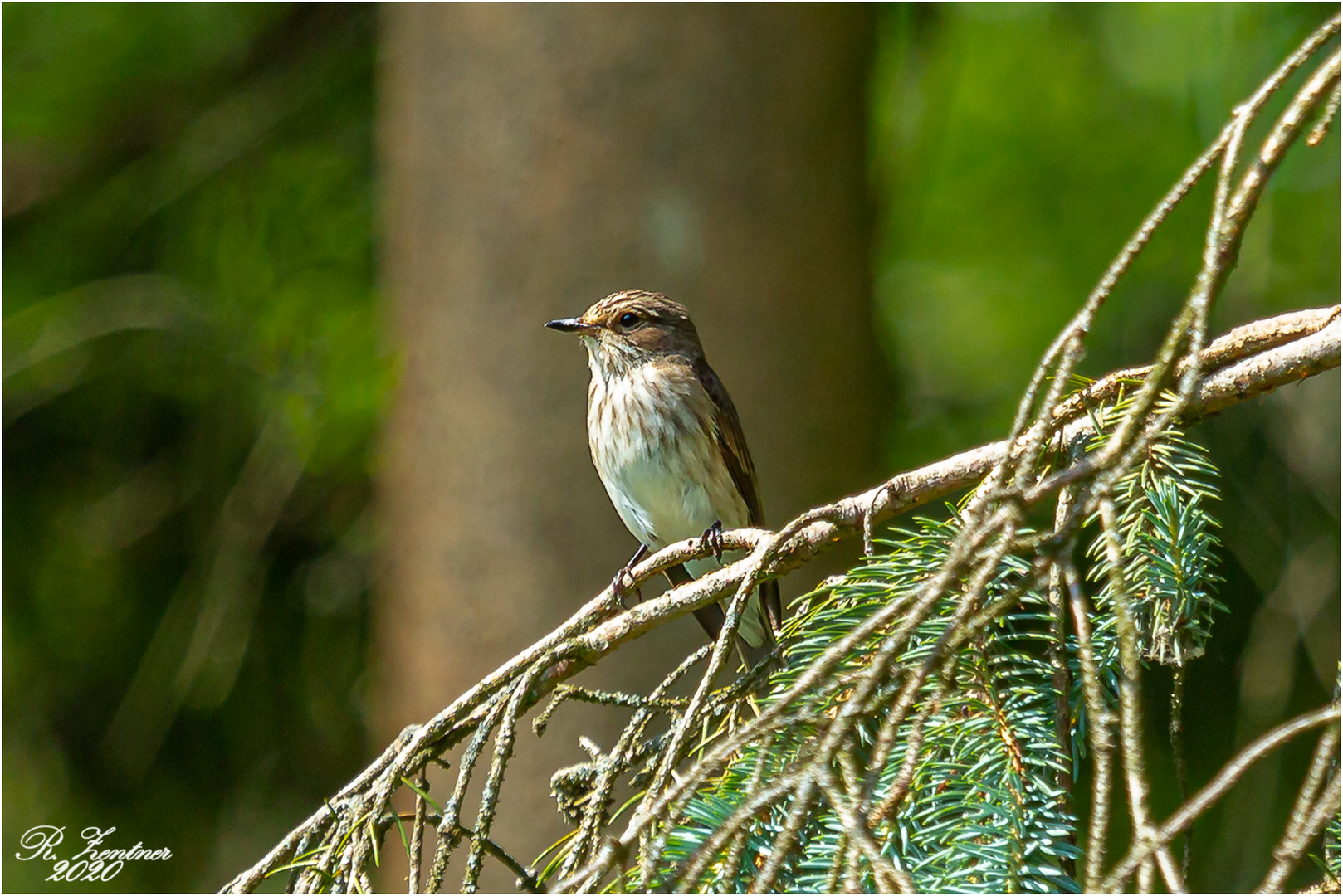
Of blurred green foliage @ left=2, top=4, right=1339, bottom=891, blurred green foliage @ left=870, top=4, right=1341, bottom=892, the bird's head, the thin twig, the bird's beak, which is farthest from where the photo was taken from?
blurred green foliage @ left=2, top=4, right=1339, bottom=891

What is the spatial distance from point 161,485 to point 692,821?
576 cm

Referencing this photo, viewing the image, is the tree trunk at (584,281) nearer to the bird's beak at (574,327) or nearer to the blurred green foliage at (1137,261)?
the bird's beak at (574,327)

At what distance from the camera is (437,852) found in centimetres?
188

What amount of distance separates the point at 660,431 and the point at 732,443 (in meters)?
0.32

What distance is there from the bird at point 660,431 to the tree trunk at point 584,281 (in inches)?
26.1

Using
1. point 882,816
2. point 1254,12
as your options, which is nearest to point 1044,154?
point 1254,12

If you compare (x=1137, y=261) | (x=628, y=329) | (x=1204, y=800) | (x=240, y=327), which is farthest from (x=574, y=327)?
(x=1204, y=800)

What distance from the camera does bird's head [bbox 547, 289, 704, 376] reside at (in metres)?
4.55

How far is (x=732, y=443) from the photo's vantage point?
15.0 feet

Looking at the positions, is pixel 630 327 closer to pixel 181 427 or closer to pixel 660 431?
pixel 660 431

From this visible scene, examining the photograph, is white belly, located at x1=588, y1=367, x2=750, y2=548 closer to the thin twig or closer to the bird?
the bird

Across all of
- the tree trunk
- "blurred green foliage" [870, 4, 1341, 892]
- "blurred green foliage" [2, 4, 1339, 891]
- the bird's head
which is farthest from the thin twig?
"blurred green foliage" [2, 4, 1339, 891]

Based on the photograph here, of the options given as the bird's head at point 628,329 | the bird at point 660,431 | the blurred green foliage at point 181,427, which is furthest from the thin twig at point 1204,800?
the blurred green foliage at point 181,427

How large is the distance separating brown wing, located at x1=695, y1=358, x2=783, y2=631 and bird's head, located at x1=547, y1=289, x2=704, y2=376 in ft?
0.54
